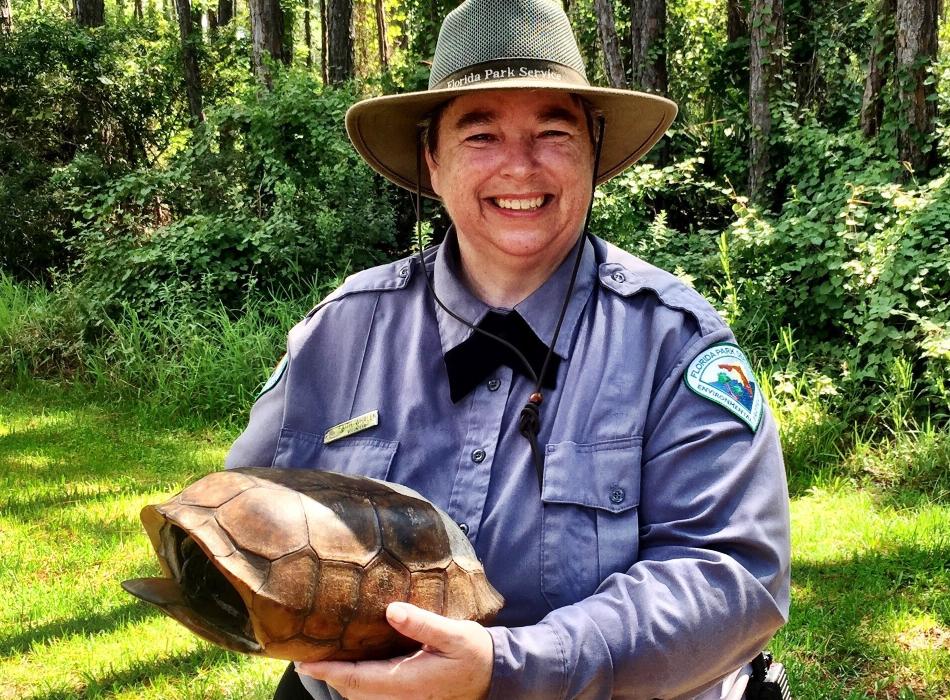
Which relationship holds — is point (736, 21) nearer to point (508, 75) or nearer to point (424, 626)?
point (508, 75)

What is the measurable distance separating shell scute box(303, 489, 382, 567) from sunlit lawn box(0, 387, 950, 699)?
6.89 ft

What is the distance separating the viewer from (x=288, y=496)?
5.83ft

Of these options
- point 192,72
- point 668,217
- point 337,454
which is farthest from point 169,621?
point 192,72

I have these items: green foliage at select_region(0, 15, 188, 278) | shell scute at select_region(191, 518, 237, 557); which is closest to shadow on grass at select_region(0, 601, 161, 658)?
shell scute at select_region(191, 518, 237, 557)

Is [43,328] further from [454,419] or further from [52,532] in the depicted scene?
[454,419]

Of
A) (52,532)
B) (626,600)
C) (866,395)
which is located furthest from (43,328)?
(626,600)

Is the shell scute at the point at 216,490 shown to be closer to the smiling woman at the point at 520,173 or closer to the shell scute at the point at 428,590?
the shell scute at the point at 428,590

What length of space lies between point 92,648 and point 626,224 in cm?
540

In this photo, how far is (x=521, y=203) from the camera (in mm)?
2180

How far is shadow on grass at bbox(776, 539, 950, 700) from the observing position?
3.59 metres

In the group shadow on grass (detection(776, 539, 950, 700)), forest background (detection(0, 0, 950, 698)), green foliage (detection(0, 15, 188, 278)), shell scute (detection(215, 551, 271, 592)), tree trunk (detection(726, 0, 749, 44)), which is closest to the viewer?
shell scute (detection(215, 551, 271, 592))

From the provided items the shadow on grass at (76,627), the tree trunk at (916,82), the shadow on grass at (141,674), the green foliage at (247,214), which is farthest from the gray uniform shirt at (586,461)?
the green foliage at (247,214)

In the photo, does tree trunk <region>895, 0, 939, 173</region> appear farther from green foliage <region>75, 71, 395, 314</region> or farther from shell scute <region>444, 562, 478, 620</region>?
shell scute <region>444, 562, 478, 620</region>

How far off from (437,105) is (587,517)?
42.7 inches
